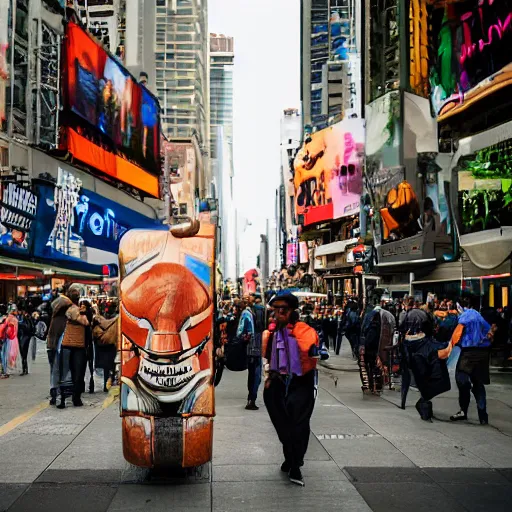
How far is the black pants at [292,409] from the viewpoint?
6820 millimetres

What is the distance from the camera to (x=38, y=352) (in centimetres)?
2456

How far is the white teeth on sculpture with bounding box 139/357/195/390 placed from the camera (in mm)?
6691

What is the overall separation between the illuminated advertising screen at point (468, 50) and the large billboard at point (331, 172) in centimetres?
2708

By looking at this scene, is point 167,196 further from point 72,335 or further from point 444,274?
point 72,335

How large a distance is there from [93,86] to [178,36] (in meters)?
112

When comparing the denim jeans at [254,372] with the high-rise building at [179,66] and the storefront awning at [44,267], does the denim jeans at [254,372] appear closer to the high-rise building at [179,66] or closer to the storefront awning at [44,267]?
the storefront awning at [44,267]

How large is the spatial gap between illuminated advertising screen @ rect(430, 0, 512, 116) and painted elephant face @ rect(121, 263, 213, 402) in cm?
2054

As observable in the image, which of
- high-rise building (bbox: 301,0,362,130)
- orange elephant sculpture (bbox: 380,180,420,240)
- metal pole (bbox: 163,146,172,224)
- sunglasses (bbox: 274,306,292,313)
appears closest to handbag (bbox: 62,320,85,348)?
sunglasses (bbox: 274,306,292,313)

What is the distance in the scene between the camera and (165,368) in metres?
6.70

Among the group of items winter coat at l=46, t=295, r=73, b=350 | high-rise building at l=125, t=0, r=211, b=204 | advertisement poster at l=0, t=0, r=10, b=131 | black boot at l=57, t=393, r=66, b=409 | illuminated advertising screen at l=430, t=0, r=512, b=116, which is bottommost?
black boot at l=57, t=393, r=66, b=409

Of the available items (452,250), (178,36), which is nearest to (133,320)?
(452,250)

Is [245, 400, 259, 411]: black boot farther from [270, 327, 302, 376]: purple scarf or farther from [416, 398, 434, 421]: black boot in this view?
[270, 327, 302, 376]: purple scarf

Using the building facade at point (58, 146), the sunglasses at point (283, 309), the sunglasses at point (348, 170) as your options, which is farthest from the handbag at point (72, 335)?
the sunglasses at point (348, 170)

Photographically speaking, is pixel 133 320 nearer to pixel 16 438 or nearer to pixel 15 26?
pixel 16 438
